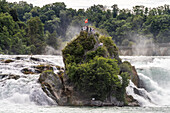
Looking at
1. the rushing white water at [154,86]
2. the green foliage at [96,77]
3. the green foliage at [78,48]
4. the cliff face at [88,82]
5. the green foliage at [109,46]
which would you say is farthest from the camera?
the green foliage at [109,46]

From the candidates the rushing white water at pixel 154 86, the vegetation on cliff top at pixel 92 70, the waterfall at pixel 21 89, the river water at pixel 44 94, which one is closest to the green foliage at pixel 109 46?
the vegetation on cliff top at pixel 92 70

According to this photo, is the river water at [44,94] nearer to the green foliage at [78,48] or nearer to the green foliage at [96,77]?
the green foliage at [96,77]

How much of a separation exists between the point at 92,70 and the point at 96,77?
0.67 m

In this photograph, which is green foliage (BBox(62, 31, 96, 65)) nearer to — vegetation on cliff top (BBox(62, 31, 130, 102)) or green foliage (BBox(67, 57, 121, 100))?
vegetation on cliff top (BBox(62, 31, 130, 102))

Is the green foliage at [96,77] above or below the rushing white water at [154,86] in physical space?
above

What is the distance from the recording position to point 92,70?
2903 cm

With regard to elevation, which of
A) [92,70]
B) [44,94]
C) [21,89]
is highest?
[92,70]

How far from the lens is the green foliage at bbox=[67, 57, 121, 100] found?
2883 cm

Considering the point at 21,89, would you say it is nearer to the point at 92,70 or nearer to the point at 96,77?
the point at 92,70

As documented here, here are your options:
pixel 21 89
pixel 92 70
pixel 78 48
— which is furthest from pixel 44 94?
pixel 78 48

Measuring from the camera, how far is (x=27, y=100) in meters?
29.1

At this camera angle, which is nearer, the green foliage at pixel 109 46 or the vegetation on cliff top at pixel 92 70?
the vegetation on cliff top at pixel 92 70

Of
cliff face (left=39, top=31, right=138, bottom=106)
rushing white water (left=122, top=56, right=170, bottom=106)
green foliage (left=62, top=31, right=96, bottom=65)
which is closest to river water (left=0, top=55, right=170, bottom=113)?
rushing white water (left=122, top=56, right=170, bottom=106)

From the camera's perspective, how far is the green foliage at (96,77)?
94.6ft
